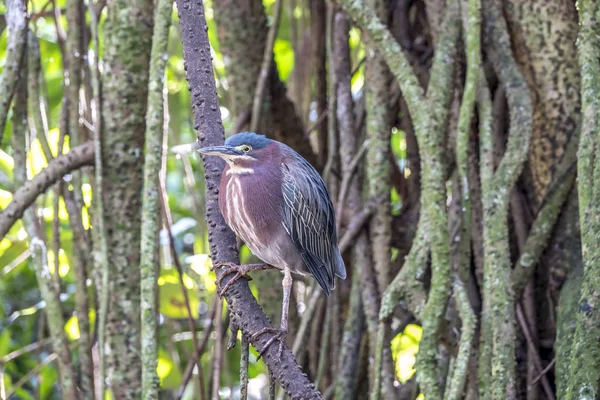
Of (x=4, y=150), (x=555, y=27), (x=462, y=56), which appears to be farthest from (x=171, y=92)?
(x=555, y=27)

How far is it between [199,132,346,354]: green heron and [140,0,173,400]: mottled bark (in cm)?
31

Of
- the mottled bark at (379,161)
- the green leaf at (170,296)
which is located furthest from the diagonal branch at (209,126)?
the green leaf at (170,296)

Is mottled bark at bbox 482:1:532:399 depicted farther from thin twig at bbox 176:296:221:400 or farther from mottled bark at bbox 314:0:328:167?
mottled bark at bbox 314:0:328:167

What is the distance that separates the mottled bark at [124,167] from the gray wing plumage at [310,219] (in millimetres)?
828

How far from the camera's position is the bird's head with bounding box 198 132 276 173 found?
2.30 meters

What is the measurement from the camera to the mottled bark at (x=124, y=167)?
9.77 feet

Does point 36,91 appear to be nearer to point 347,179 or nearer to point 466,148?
point 347,179

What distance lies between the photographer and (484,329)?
2428 mm

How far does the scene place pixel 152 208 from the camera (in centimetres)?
259

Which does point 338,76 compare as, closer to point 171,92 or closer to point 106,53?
point 106,53

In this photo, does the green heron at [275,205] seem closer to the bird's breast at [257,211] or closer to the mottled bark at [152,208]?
the bird's breast at [257,211]

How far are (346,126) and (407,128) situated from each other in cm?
41

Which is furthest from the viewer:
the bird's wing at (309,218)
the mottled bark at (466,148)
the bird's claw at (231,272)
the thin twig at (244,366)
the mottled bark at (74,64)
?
the mottled bark at (74,64)

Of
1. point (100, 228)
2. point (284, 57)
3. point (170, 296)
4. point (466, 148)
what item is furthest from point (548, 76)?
point (284, 57)
